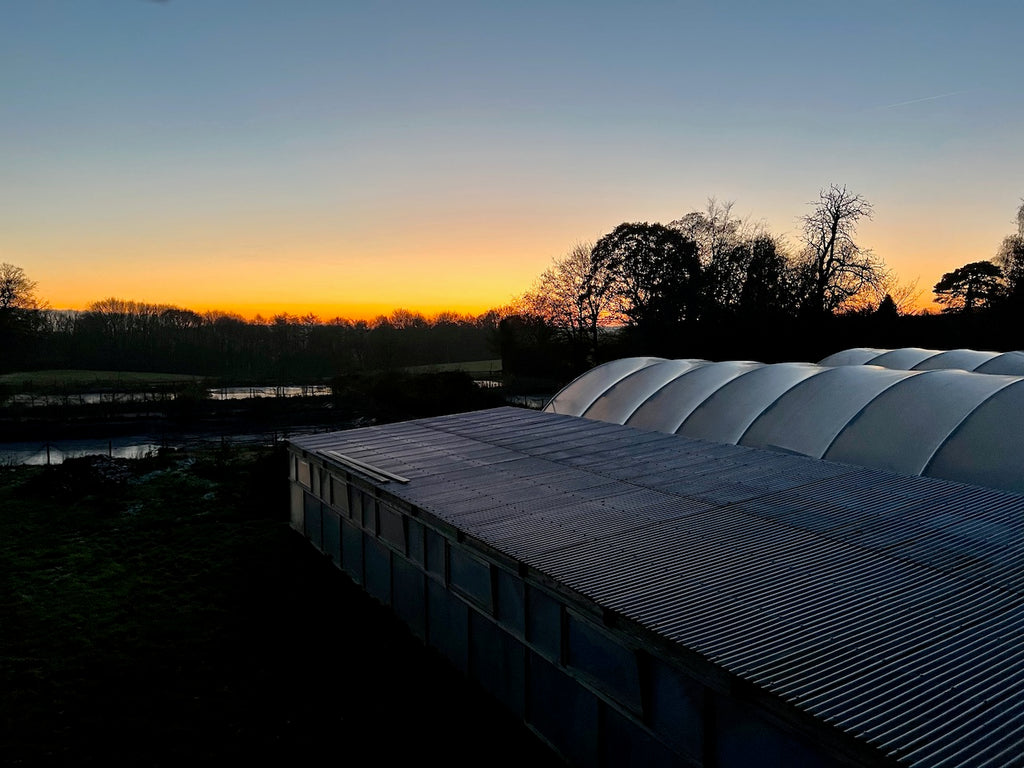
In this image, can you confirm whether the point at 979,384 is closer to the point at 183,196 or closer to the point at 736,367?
the point at 736,367

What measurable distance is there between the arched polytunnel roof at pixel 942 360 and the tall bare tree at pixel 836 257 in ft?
54.6

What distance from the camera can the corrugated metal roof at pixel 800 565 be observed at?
18.5 ft

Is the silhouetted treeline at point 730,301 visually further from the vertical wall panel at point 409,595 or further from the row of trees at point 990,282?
the vertical wall panel at point 409,595

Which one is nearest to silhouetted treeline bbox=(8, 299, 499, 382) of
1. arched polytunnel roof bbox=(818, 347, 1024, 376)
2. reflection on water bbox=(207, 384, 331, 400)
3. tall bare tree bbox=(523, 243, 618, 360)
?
reflection on water bbox=(207, 384, 331, 400)

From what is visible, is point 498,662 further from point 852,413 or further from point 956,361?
point 956,361

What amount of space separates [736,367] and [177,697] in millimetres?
18607

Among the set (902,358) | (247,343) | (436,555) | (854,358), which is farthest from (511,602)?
(247,343)

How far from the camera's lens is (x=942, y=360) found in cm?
3028

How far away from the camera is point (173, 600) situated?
15.6 m

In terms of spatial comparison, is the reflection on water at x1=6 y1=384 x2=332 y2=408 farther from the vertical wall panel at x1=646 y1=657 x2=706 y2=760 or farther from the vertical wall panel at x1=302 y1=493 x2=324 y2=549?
the vertical wall panel at x1=646 y1=657 x2=706 y2=760

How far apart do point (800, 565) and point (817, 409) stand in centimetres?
991

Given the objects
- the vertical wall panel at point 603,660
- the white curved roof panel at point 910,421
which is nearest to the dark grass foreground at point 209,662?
the vertical wall panel at point 603,660

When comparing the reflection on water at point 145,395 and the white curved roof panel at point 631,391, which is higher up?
the white curved roof panel at point 631,391

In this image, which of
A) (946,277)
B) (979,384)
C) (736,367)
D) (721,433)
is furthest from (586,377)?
(946,277)
